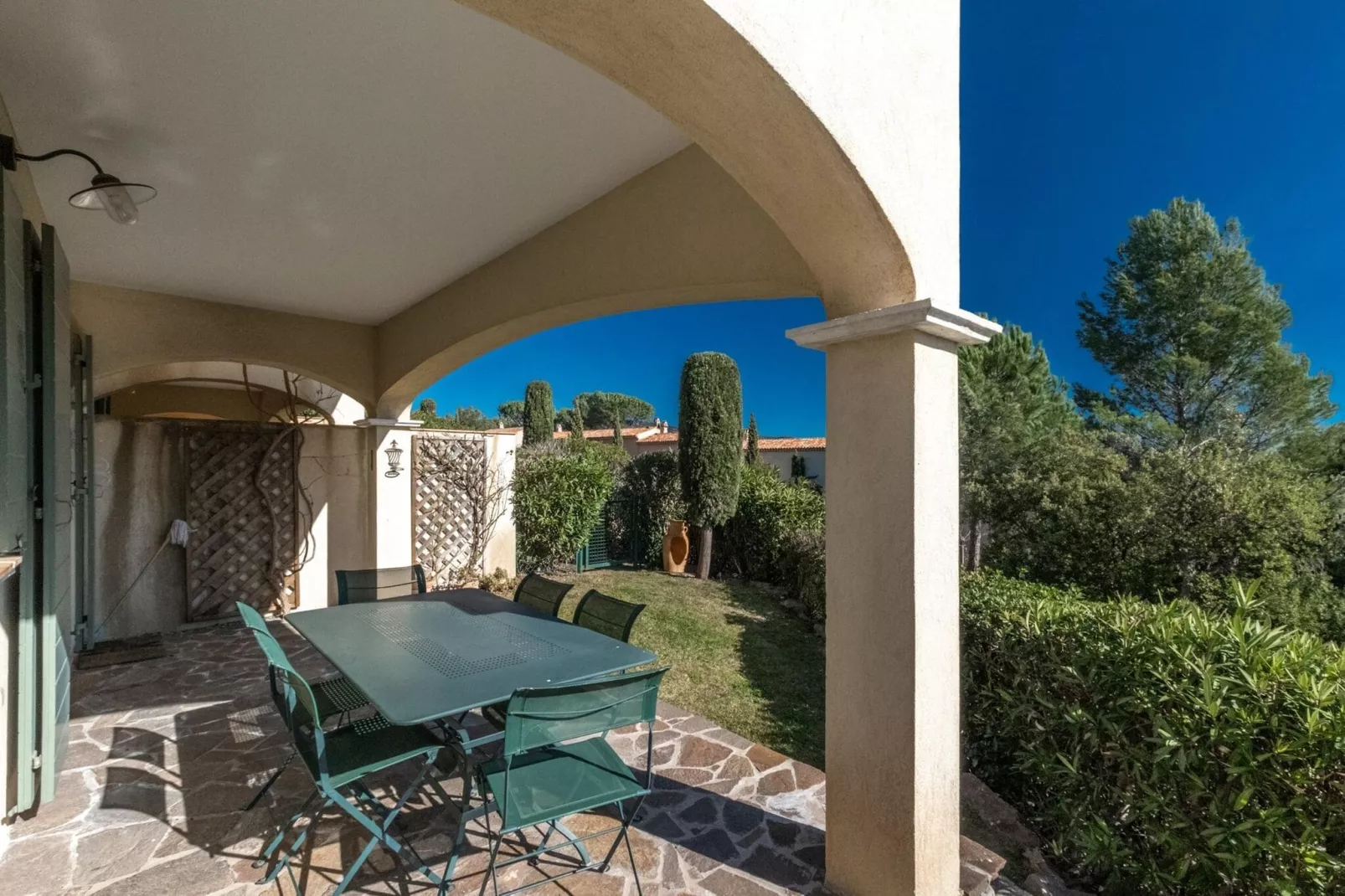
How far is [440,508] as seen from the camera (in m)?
8.02

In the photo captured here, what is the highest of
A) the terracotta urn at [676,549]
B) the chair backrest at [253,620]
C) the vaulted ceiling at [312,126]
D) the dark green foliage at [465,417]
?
the dark green foliage at [465,417]

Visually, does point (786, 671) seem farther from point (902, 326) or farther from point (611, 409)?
point (611, 409)

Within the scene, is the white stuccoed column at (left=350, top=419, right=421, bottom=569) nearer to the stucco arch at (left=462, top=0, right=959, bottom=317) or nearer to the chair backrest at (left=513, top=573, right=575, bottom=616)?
the chair backrest at (left=513, top=573, right=575, bottom=616)

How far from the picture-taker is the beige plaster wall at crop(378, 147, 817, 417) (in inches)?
108

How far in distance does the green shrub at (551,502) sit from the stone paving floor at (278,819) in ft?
16.6

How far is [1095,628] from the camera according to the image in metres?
2.80

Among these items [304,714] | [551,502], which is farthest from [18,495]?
[551,502]

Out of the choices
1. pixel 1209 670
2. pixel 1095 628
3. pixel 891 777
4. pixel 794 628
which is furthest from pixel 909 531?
pixel 794 628

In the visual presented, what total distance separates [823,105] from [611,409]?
45919 mm

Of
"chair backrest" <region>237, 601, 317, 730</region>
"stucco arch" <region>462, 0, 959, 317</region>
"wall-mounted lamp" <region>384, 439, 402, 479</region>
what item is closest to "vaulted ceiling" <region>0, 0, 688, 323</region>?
"stucco arch" <region>462, 0, 959, 317</region>

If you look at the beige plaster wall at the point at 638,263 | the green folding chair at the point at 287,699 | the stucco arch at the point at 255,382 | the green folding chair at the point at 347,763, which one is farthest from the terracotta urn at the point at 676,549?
the green folding chair at the point at 347,763

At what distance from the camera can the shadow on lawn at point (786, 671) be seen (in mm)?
4566

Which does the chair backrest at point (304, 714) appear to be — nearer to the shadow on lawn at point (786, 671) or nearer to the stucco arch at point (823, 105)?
the stucco arch at point (823, 105)

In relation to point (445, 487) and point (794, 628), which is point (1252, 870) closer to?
point (794, 628)
